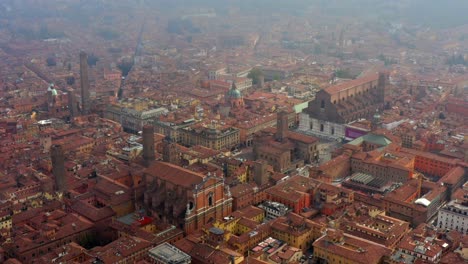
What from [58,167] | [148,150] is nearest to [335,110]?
[148,150]

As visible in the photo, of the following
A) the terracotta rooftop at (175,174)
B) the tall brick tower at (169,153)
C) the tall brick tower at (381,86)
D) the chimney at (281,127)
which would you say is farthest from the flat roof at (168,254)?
the tall brick tower at (381,86)

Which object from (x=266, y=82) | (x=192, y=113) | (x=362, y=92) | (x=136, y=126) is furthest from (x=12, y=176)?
(x=266, y=82)

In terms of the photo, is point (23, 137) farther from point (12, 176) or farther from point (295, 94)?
point (295, 94)

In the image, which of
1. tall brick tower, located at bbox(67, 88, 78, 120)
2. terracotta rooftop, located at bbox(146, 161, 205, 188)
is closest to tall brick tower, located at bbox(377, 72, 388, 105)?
terracotta rooftop, located at bbox(146, 161, 205, 188)

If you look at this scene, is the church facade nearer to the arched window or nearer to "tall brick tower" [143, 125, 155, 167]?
"tall brick tower" [143, 125, 155, 167]

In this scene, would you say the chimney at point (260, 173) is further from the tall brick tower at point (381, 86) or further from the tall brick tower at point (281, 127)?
the tall brick tower at point (381, 86)

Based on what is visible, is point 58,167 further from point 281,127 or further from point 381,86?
point 381,86
